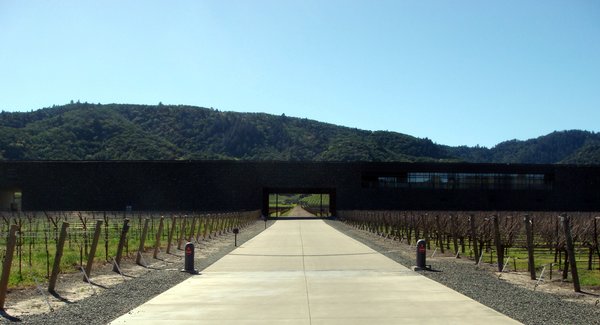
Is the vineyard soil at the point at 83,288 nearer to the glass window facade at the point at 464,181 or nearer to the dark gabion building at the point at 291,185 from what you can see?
the dark gabion building at the point at 291,185

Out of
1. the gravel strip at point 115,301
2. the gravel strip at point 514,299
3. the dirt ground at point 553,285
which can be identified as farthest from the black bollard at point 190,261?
the dirt ground at point 553,285

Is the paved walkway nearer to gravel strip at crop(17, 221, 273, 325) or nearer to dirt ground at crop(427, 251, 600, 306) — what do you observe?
gravel strip at crop(17, 221, 273, 325)

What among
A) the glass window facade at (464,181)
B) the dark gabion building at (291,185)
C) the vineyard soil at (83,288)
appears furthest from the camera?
the glass window facade at (464,181)

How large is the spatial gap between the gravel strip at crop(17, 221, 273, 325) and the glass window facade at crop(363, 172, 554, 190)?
7728 cm

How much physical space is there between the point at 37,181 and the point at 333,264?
79.6 m

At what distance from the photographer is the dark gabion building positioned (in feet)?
299

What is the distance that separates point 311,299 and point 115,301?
154 inches

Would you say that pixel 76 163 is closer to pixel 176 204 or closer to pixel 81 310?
pixel 176 204

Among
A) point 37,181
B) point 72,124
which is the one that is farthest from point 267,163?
point 72,124

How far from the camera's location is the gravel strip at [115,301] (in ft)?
36.4

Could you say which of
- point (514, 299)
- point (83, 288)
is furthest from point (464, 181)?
→ point (83, 288)

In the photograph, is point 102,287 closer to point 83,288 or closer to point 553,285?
point 83,288

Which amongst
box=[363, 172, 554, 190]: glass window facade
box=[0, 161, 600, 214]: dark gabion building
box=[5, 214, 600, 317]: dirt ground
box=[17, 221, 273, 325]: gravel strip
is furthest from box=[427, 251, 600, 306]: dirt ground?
box=[363, 172, 554, 190]: glass window facade

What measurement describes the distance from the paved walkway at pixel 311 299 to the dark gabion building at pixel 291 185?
238 feet
